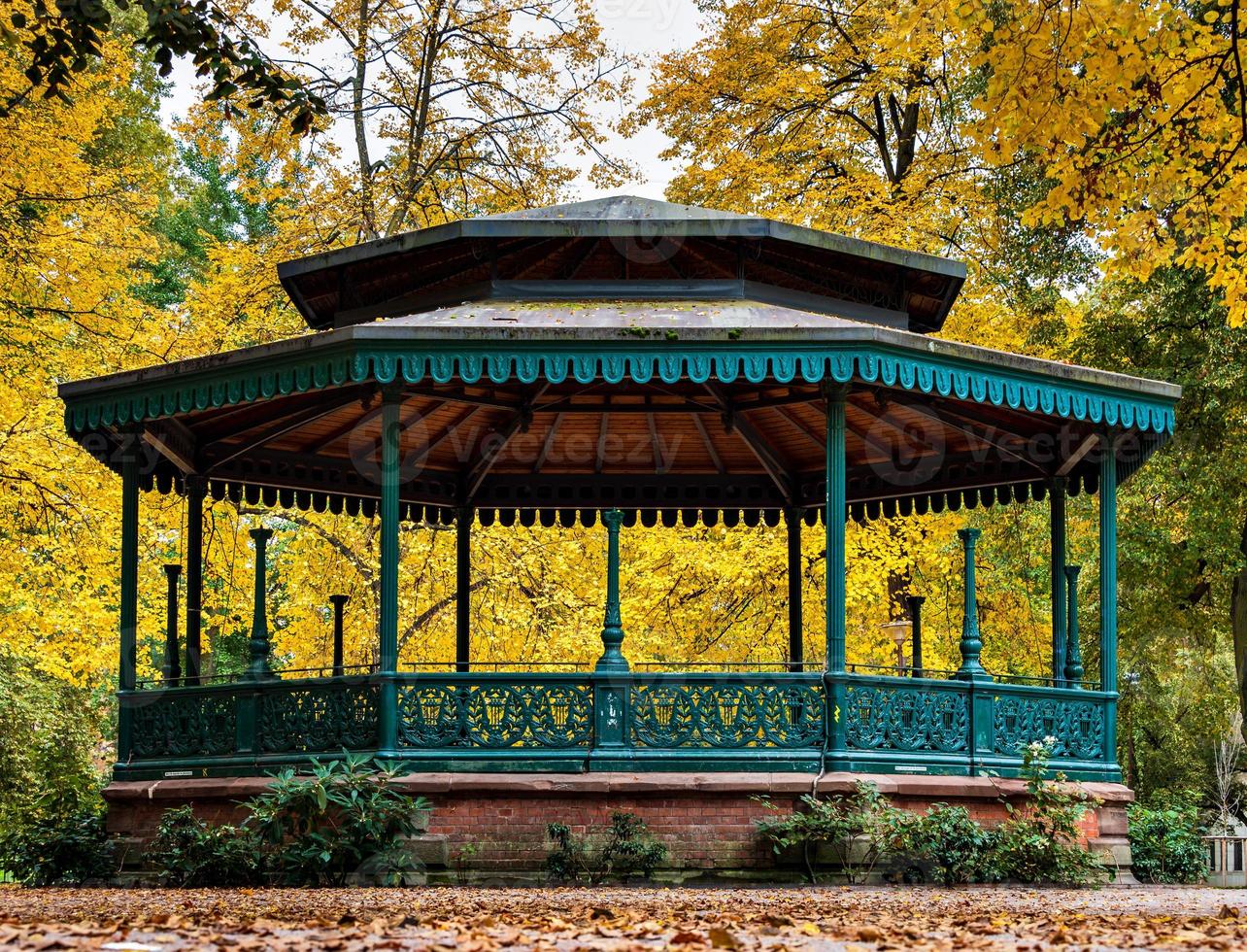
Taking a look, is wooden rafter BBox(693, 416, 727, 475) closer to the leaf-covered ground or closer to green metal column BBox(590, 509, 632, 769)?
green metal column BBox(590, 509, 632, 769)

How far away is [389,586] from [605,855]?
9.53 ft

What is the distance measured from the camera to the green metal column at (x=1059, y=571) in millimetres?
16047

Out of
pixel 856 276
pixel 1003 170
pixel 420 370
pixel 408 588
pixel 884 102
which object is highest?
pixel 884 102

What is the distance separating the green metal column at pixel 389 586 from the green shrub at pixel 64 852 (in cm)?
296

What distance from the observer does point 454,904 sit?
9586 mm

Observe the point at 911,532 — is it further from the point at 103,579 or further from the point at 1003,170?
the point at 103,579

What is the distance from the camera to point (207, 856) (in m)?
12.1

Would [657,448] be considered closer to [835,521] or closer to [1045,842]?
[835,521]

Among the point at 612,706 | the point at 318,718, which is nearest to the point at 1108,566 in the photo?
the point at 612,706

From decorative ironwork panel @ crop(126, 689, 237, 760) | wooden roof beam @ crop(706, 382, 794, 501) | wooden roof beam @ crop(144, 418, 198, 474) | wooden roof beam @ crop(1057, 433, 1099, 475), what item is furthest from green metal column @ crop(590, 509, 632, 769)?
wooden roof beam @ crop(1057, 433, 1099, 475)

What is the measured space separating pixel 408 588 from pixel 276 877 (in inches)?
568

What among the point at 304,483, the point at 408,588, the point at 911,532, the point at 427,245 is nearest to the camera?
the point at 427,245

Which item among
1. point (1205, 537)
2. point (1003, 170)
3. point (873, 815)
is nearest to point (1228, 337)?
point (1205, 537)

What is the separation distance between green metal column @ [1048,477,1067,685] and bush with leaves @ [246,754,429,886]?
741cm
